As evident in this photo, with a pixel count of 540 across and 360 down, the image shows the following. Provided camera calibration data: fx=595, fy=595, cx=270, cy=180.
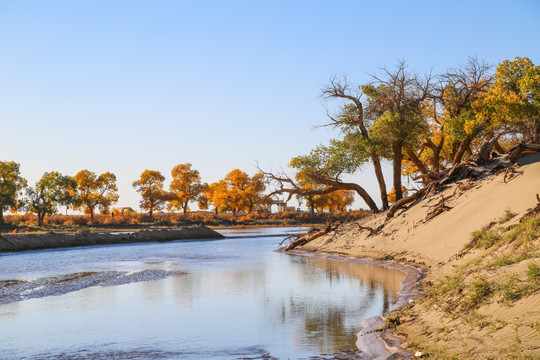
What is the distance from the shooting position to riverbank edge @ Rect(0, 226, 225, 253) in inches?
1498

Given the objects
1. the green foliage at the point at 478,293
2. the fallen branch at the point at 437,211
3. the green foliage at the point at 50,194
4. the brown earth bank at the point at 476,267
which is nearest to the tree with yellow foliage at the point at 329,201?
the green foliage at the point at 50,194

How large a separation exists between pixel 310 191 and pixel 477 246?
841 inches

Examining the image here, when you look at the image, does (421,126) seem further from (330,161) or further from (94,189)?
(94,189)

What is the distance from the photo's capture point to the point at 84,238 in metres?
45.2

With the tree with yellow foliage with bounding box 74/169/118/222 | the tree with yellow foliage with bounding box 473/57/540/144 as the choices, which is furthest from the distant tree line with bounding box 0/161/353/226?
the tree with yellow foliage with bounding box 473/57/540/144

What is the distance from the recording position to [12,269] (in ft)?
82.3

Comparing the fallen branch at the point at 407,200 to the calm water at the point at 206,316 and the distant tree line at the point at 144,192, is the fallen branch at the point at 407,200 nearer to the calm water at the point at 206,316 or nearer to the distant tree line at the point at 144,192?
the calm water at the point at 206,316

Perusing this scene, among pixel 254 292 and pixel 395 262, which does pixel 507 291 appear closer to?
pixel 254 292

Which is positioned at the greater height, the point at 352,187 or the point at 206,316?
the point at 352,187

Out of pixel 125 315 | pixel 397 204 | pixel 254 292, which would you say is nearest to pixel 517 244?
pixel 254 292

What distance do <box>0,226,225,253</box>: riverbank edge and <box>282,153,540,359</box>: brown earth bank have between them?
22967 millimetres

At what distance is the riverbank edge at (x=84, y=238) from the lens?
3804cm

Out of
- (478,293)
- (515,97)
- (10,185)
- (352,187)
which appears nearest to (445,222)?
(515,97)

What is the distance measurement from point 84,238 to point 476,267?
38106 millimetres
